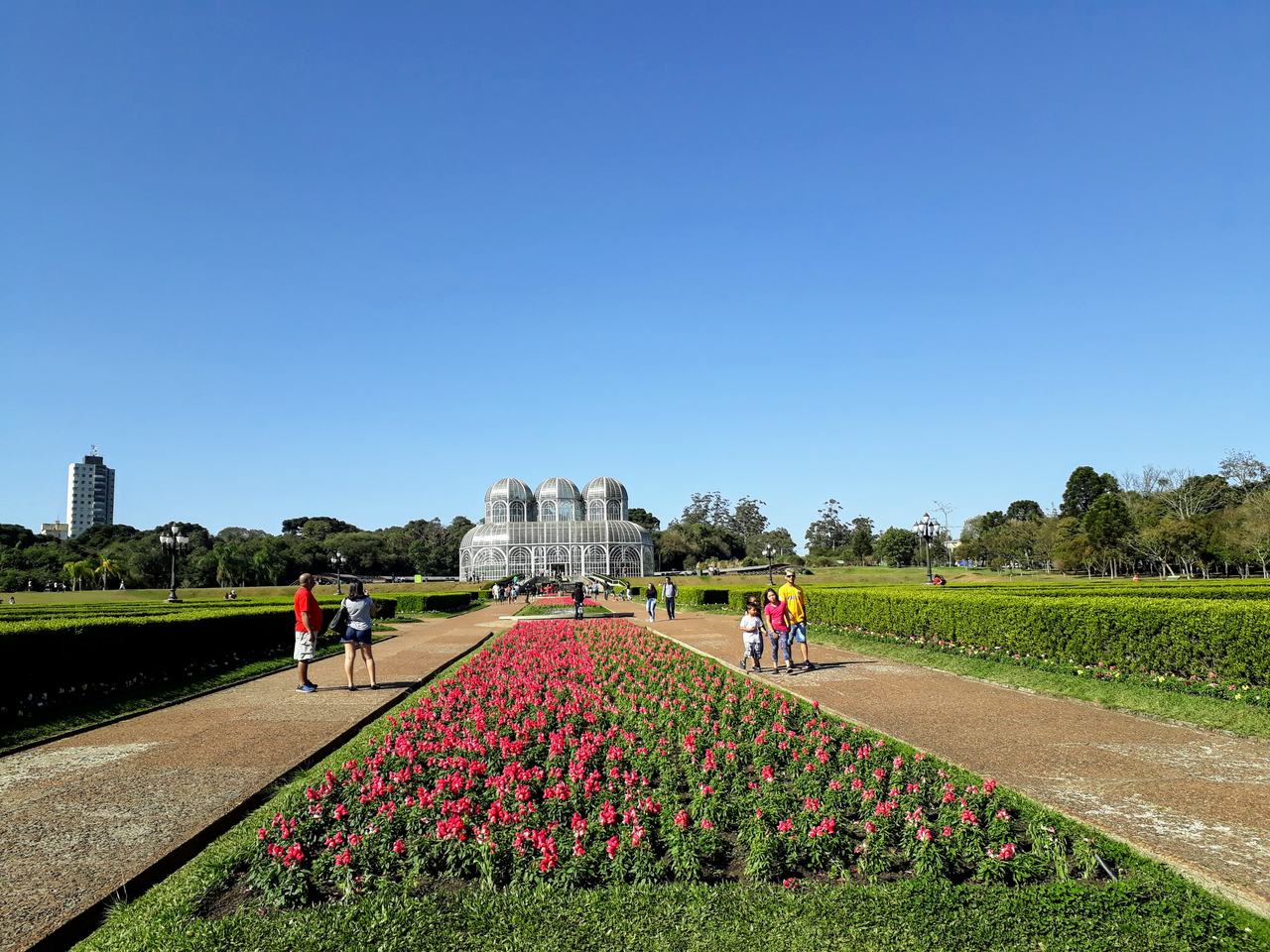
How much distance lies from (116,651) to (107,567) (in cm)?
6288

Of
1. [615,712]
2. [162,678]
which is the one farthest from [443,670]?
[615,712]

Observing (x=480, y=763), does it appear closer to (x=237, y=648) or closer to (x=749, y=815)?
(x=749, y=815)

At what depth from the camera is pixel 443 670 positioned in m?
13.6

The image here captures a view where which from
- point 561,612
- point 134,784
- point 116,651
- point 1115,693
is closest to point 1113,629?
point 1115,693

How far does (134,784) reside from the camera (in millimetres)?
6266

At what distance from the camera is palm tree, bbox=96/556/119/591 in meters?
62.8

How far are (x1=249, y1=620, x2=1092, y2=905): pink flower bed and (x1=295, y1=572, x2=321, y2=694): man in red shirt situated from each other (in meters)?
3.45

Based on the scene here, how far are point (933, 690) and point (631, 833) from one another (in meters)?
7.39

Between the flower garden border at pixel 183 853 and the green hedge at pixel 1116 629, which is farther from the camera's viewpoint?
the green hedge at pixel 1116 629

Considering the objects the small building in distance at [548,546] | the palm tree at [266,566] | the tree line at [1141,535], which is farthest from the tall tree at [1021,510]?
the palm tree at [266,566]

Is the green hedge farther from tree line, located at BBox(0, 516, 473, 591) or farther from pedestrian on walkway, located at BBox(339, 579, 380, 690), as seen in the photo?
tree line, located at BBox(0, 516, 473, 591)

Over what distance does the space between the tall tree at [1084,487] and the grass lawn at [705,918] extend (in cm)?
9387

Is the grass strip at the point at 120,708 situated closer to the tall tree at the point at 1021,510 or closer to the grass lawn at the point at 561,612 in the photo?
the grass lawn at the point at 561,612

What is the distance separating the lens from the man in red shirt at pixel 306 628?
1094 cm
